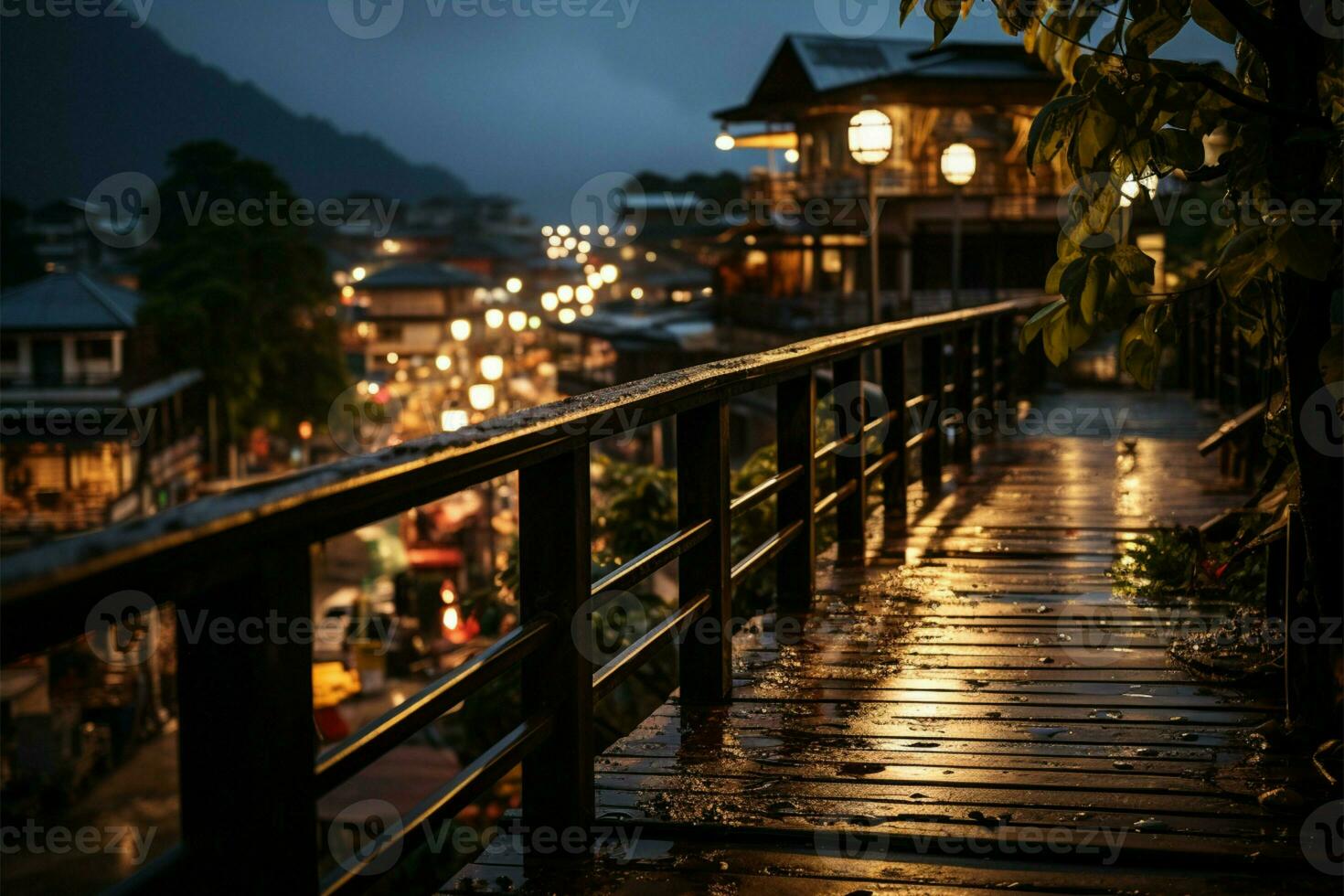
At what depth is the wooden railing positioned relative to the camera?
164cm

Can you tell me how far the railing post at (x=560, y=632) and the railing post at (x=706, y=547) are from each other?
1.03 metres

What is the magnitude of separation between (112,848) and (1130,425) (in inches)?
502

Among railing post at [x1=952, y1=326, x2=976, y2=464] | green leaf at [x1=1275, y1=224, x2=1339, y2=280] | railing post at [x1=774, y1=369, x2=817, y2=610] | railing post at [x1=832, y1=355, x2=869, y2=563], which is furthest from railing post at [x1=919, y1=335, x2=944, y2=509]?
green leaf at [x1=1275, y1=224, x2=1339, y2=280]

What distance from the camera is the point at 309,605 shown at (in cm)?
194

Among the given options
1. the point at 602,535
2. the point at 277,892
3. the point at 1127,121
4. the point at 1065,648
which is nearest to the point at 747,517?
the point at 602,535

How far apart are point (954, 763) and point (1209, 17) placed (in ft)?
6.70

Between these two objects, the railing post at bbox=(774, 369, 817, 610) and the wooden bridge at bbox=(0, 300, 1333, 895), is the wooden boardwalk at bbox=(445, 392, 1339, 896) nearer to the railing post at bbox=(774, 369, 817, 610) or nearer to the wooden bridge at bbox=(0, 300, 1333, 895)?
the wooden bridge at bbox=(0, 300, 1333, 895)

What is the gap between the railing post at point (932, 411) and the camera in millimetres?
8742

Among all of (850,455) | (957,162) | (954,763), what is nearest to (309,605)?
(954,763)

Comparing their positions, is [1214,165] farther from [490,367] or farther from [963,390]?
[490,367]

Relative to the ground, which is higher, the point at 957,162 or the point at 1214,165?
the point at 957,162

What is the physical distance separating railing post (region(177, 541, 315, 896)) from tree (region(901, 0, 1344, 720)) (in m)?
1.99

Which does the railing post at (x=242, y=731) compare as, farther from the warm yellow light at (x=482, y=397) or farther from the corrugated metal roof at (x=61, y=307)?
the corrugated metal roof at (x=61, y=307)

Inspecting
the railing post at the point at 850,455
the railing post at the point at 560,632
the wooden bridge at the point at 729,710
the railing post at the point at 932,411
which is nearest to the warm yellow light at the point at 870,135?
the railing post at the point at 932,411
